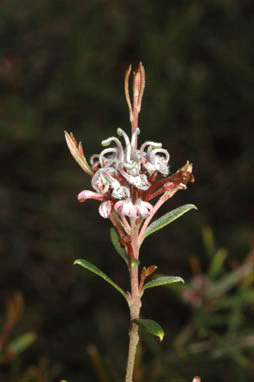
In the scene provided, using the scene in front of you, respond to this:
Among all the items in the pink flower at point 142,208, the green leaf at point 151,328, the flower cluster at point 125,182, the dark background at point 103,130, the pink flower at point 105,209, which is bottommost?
the green leaf at point 151,328

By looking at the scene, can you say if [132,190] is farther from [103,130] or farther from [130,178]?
[103,130]

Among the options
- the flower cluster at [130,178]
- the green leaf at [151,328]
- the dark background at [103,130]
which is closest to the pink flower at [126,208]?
the flower cluster at [130,178]

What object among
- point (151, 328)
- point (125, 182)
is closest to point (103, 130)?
point (125, 182)

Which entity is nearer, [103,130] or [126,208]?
[126,208]

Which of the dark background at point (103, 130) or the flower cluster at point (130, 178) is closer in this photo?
the flower cluster at point (130, 178)

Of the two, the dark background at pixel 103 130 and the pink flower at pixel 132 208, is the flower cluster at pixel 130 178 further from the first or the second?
the dark background at pixel 103 130

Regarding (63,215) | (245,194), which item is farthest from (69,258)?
(245,194)

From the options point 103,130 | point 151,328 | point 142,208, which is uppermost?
point 103,130

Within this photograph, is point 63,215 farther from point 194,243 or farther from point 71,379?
point 71,379

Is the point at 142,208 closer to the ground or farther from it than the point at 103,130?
closer to the ground
